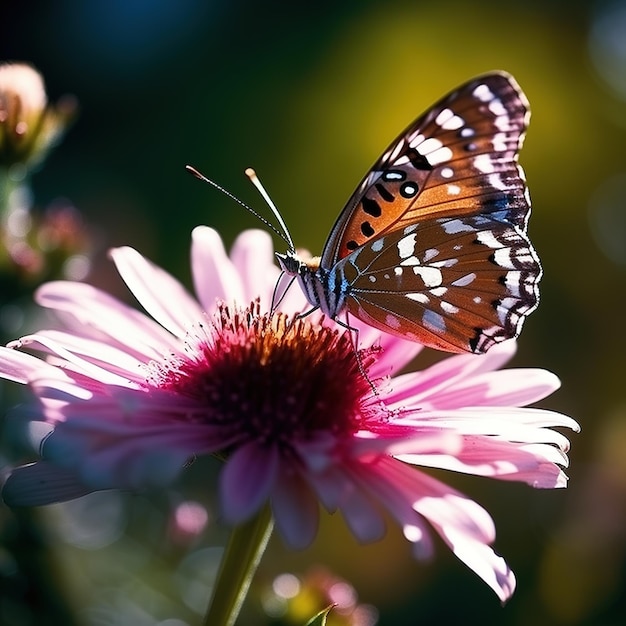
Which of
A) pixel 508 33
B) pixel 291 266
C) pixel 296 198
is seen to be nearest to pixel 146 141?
pixel 296 198

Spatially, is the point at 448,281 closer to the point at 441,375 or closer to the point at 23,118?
the point at 441,375

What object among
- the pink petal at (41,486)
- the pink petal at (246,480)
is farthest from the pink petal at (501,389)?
the pink petal at (41,486)

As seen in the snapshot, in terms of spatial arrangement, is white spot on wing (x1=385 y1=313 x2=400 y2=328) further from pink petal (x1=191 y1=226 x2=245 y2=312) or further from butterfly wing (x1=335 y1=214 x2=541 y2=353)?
pink petal (x1=191 y1=226 x2=245 y2=312)

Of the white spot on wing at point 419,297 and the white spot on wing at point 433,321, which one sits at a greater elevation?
the white spot on wing at point 419,297

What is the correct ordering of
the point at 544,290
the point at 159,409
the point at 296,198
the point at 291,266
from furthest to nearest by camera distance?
the point at 296,198 < the point at 544,290 < the point at 291,266 < the point at 159,409

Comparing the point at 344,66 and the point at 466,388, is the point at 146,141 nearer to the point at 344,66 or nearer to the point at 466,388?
the point at 344,66

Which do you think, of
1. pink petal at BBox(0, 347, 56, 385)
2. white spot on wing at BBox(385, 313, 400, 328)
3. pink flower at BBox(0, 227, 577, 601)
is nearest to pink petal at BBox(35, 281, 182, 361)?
pink flower at BBox(0, 227, 577, 601)

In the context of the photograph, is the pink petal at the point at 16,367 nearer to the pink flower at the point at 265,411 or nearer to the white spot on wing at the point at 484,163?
the pink flower at the point at 265,411
